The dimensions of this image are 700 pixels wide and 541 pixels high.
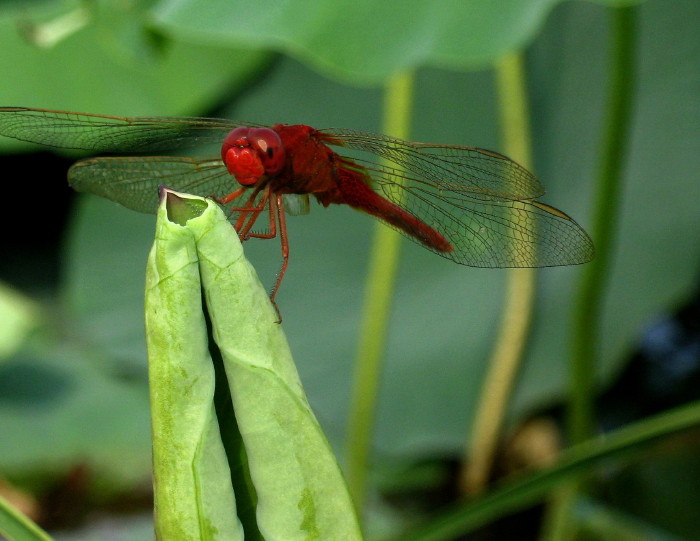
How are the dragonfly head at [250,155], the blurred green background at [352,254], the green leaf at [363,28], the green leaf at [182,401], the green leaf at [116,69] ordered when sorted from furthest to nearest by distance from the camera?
the blurred green background at [352,254] → the green leaf at [116,69] → the green leaf at [363,28] → the dragonfly head at [250,155] → the green leaf at [182,401]

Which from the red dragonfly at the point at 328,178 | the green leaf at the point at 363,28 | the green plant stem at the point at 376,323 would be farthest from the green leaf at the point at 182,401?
the green plant stem at the point at 376,323

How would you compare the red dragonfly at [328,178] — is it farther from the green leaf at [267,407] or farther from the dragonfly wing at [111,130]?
the green leaf at [267,407]

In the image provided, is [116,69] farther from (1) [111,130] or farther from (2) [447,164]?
(2) [447,164]

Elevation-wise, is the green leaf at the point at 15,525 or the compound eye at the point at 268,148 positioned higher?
the compound eye at the point at 268,148

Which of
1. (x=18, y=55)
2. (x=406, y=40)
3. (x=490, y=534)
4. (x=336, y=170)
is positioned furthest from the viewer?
(x=490, y=534)

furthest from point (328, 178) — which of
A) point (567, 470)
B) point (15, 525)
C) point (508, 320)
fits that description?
point (508, 320)

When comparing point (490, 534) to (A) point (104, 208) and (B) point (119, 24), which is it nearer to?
(A) point (104, 208)

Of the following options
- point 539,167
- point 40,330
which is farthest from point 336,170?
point 40,330
